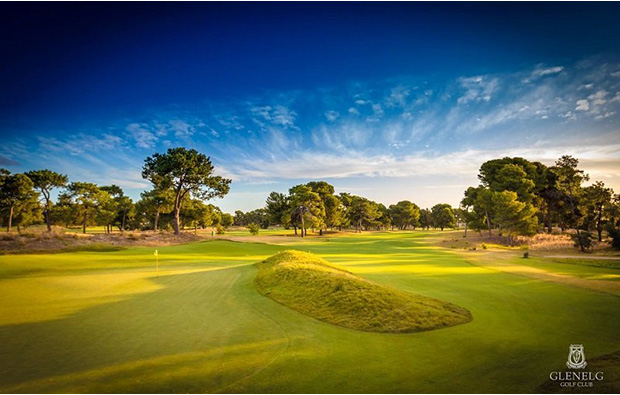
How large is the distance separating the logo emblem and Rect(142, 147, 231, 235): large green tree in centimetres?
4301

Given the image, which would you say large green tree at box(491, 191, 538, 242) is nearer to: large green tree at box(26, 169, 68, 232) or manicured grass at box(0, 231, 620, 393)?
manicured grass at box(0, 231, 620, 393)

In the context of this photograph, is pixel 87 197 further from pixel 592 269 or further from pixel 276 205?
pixel 592 269

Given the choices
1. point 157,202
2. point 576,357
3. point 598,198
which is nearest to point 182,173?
point 157,202

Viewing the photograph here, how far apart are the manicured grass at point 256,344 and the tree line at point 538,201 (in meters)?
32.9

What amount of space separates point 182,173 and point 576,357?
45.2m

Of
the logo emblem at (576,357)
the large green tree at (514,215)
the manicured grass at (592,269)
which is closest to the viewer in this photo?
the logo emblem at (576,357)

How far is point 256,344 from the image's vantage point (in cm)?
641

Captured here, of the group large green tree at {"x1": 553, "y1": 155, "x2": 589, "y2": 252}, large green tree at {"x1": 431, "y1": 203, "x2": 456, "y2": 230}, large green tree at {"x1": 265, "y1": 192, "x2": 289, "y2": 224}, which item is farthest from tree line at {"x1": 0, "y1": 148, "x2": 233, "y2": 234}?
large green tree at {"x1": 431, "y1": 203, "x2": 456, "y2": 230}

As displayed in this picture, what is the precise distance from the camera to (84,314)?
27.1 feet

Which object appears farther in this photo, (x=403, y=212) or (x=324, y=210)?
(x=403, y=212)

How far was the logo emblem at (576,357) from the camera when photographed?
565 cm

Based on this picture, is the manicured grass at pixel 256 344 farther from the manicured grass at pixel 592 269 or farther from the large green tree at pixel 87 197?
the large green tree at pixel 87 197

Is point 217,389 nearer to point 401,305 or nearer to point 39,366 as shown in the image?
point 39,366

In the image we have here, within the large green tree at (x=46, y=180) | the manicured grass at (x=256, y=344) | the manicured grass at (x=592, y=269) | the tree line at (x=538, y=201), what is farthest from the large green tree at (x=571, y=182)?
the large green tree at (x=46, y=180)
